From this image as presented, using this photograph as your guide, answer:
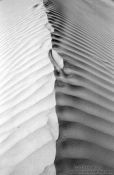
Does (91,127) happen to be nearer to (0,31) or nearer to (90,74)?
(90,74)

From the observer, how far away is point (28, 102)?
164 cm

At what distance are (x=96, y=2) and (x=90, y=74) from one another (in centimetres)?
198

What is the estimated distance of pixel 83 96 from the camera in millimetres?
1658

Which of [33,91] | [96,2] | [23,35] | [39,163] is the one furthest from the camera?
[96,2]

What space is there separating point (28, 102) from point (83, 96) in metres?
0.24

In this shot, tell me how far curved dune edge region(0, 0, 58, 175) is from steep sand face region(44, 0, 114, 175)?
0.04 metres

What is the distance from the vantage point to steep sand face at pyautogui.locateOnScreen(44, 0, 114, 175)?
1.37 meters

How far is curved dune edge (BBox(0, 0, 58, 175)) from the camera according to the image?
1.37m

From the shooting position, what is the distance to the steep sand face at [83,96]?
1.37m

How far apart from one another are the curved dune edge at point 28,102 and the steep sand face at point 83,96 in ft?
0.14

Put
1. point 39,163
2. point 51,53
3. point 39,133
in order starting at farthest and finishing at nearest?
point 51,53 < point 39,133 < point 39,163

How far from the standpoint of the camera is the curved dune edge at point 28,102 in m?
1.37

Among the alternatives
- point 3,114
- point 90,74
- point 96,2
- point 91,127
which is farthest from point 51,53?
point 96,2

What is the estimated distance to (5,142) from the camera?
1.51 meters
